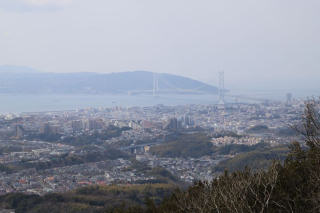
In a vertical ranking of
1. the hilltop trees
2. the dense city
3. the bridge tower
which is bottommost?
the dense city

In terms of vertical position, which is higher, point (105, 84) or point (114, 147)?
point (105, 84)

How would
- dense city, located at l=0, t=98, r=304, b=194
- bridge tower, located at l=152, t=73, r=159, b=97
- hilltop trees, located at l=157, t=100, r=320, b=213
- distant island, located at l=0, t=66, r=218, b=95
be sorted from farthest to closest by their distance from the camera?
bridge tower, located at l=152, t=73, r=159, b=97 → distant island, located at l=0, t=66, r=218, b=95 → dense city, located at l=0, t=98, r=304, b=194 → hilltop trees, located at l=157, t=100, r=320, b=213

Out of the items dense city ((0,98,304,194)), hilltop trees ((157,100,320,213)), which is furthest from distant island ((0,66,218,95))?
hilltop trees ((157,100,320,213))

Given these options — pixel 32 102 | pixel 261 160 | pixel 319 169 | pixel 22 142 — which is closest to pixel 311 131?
pixel 319 169

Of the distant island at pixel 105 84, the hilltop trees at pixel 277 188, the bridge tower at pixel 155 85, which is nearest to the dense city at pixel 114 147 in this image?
the hilltop trees at pixel 277 188

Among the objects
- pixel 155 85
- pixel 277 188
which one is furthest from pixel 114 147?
pixel 155 85

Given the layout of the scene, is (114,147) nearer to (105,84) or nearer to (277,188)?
(277,188)

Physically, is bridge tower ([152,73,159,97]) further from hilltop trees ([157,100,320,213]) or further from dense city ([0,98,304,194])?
hilltop trees ([157,100,320,213])

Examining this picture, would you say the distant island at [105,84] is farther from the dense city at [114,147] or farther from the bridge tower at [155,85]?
the dense city at [114,147]

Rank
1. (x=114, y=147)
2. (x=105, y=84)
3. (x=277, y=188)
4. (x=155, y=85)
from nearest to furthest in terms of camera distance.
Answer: (x=277, y=188) → (x=114, y=147) → (x=105, y=84) → (x=155, y=85)
